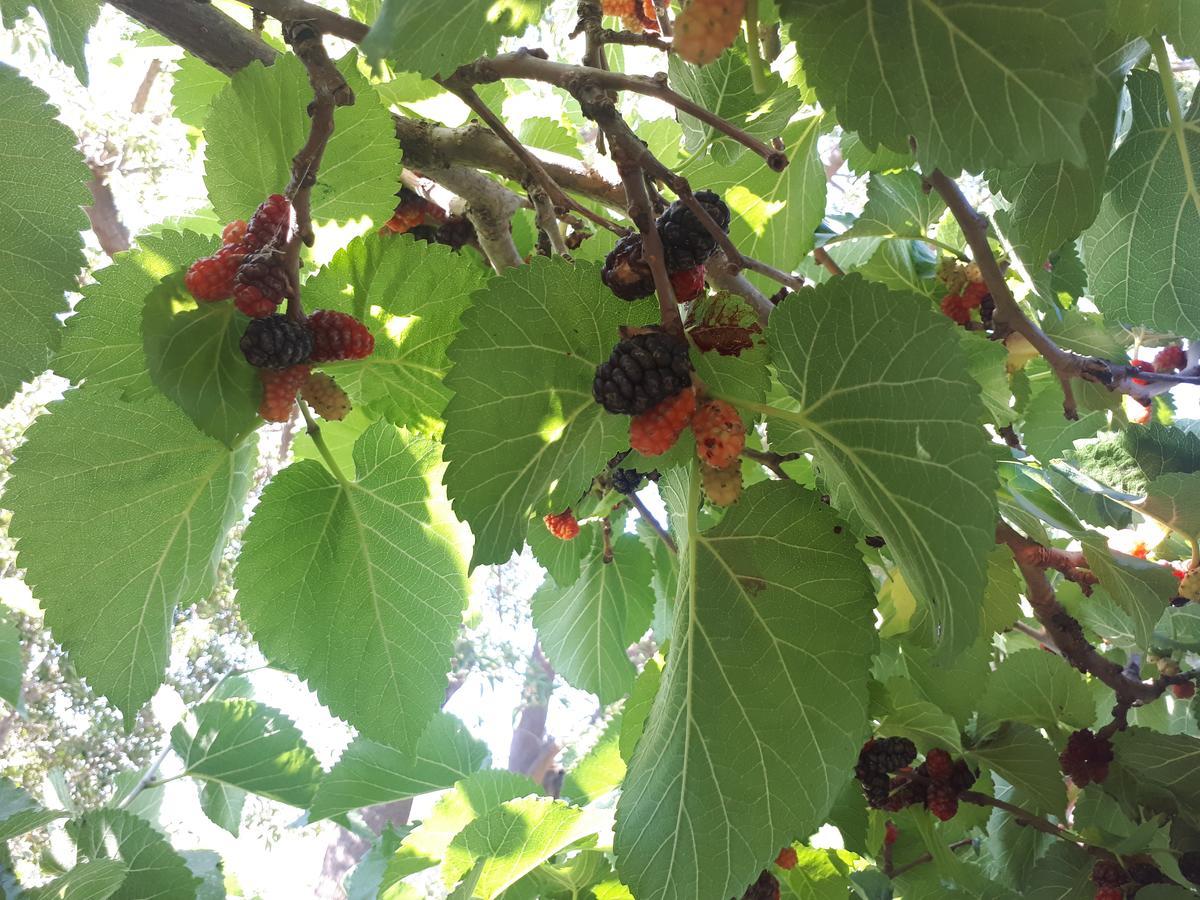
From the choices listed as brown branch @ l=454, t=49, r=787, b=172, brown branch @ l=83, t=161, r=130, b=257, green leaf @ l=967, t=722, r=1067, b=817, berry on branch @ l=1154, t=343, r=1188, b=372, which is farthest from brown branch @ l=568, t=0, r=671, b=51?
brown branch @ l=83, t=161, r=130, b=257

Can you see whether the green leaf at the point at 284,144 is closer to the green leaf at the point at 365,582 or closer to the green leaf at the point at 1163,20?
the green leaf at the point at 365,582

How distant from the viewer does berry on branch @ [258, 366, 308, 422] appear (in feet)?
2.04

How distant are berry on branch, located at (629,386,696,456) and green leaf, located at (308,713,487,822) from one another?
0.95 metres

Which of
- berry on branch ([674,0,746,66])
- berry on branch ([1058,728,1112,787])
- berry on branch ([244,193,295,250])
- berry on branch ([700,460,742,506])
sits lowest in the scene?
berry on branch ([1058,728,1112,787])

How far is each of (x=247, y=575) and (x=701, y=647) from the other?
14.8 inches

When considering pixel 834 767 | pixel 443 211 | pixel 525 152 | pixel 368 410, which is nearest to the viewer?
pixel 834 767

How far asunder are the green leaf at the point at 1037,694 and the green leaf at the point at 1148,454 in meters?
0.23

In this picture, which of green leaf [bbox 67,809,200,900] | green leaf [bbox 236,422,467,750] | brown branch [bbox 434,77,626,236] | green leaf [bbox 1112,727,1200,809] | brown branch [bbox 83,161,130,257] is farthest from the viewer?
brown branch [bbox 83,161,130,257]

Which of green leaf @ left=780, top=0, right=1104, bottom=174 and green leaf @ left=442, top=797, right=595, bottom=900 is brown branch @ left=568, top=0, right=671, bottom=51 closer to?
green leaf @ left=780, top=0, right=1104, bottom=174

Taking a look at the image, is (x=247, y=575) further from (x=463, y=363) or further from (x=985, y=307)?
(x=985, y=307)

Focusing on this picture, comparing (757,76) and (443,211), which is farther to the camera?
(443,211)

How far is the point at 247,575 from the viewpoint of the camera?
721mm

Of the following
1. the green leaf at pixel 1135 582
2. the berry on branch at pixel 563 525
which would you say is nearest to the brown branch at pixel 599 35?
the berry on branch at pixel 563 525

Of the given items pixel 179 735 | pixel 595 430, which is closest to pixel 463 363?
pixel 595 430
